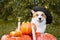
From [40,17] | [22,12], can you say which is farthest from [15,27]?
[40,17]

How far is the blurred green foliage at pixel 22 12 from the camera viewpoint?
4441 millimetres

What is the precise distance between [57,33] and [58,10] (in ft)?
3.41

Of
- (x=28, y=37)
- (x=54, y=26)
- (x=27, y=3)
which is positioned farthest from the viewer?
(x=54, y=26)

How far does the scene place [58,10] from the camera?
548 centimetres

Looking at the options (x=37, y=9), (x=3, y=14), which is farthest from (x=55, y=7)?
(x=37, y=9)

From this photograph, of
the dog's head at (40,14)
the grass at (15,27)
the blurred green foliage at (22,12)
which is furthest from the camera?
the grass at (15,27)

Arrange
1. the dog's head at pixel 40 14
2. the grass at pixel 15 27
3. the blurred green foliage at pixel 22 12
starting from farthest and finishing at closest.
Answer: the grass at pixel 15 27 → the blurred green foliage at pixel 22 12 → the dog's head at pixel 40 14

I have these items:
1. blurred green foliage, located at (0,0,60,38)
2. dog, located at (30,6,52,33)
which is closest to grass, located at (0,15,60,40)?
blurred green foliage, located at (0,0,60,38)

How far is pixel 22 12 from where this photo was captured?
449cm

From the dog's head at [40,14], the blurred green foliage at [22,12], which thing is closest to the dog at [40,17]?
the dog's head at [40,14]

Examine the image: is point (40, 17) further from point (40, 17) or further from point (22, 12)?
point (22, 12)

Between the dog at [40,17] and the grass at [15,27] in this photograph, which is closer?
the dog at [40,17]

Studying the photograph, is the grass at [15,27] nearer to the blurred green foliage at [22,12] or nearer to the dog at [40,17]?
the blurred green foliage at [22,12]

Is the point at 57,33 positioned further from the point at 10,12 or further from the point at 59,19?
A: the point at 10,12
